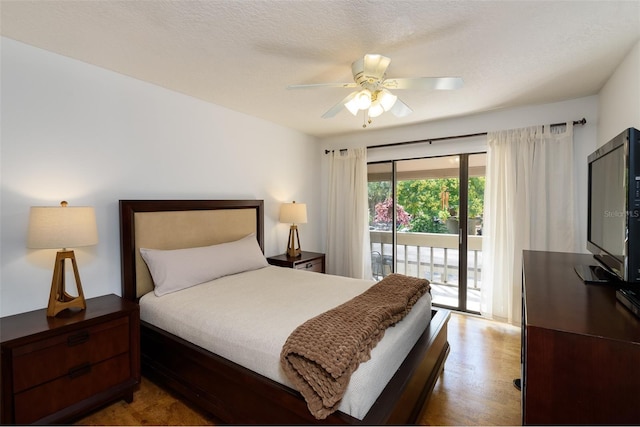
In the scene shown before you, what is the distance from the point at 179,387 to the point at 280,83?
2.50 m

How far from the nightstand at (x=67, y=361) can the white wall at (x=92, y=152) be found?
35 cm

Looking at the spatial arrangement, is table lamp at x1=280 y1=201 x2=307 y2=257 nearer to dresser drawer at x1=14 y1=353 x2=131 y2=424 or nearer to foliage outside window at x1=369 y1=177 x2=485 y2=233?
foliage outside window at x1=369 y1=177 x2=485 y2=233

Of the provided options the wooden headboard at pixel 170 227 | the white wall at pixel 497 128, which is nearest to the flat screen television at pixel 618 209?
the white wall at pixel 497 128

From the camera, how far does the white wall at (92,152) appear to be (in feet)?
6.38

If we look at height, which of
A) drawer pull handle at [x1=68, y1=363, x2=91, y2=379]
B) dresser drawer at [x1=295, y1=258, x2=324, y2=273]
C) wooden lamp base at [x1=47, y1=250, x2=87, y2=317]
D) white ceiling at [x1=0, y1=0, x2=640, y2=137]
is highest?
white ceiling at [x1=0, y1=0, x2=640, y2=137]

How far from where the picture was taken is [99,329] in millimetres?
1901

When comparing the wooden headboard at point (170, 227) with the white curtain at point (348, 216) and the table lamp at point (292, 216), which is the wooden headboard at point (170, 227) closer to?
the table lamp at point (292, 216)

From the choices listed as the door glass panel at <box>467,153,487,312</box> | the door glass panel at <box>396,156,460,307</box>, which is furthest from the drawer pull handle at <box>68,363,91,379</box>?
the door glass panel at <box>467,153,487,312</box>

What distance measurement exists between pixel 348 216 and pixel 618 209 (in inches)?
131

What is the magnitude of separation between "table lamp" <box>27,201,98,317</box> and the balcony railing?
3.52 meters

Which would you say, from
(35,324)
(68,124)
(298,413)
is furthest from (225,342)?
(68,124)

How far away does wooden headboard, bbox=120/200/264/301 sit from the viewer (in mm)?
2438

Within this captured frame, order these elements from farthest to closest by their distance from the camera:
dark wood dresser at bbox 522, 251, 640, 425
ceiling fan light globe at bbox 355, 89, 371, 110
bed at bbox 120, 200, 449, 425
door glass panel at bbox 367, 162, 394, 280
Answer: door glass panel at bbox 367, 162, 394, 280
ceiling fan light globe at bbox 355, 89, 371, 110
bed at bbox 120, 200, 449, 425
dark wood dresser at bbox 522, 251, 640, 425

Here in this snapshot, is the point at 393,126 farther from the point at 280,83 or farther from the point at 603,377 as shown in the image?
the point at 603,377
